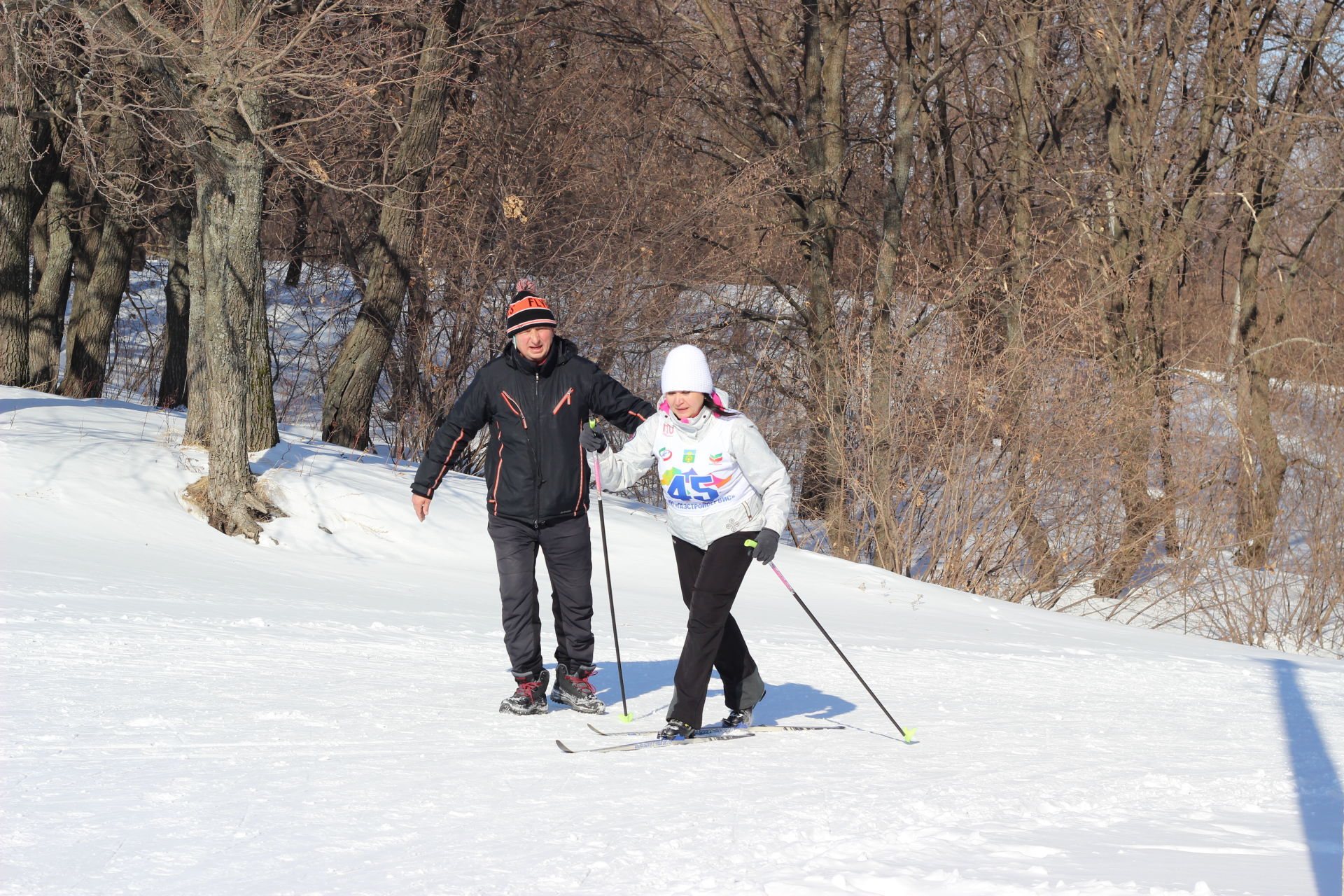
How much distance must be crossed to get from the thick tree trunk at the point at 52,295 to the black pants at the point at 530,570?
12657 millimetres

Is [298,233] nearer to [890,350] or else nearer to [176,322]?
[176,322]

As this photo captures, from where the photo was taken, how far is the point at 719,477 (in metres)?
5.52

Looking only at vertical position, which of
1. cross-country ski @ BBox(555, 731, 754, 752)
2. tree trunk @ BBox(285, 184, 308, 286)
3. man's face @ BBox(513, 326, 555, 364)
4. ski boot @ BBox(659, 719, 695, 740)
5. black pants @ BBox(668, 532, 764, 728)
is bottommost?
cross-country ski @ BBox(555, 731, 754, 752)

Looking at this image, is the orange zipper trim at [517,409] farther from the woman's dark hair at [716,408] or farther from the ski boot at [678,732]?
the ski boot at [678,732]

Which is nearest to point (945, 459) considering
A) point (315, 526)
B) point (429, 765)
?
point (315, 526)

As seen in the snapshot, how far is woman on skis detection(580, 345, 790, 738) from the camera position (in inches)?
215

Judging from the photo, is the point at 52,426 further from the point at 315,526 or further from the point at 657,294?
the point at 657,294

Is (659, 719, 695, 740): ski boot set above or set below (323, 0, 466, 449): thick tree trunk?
below

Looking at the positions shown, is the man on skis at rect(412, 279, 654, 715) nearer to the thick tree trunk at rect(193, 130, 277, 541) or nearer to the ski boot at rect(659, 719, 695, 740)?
the ski boot at rect(659, 719, 695, 740)

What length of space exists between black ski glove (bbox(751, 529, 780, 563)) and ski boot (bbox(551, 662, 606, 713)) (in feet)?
3.96

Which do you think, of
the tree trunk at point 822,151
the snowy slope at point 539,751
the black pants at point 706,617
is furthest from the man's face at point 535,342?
the tree trunk at point 822,151

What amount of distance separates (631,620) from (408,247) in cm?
859

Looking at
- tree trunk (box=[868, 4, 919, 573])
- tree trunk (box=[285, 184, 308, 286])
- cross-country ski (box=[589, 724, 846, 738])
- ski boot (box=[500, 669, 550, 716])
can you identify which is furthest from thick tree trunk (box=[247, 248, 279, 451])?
cross-country ski (box=[589, 724, 846, 738])

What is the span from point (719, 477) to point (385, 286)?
38.0ft
